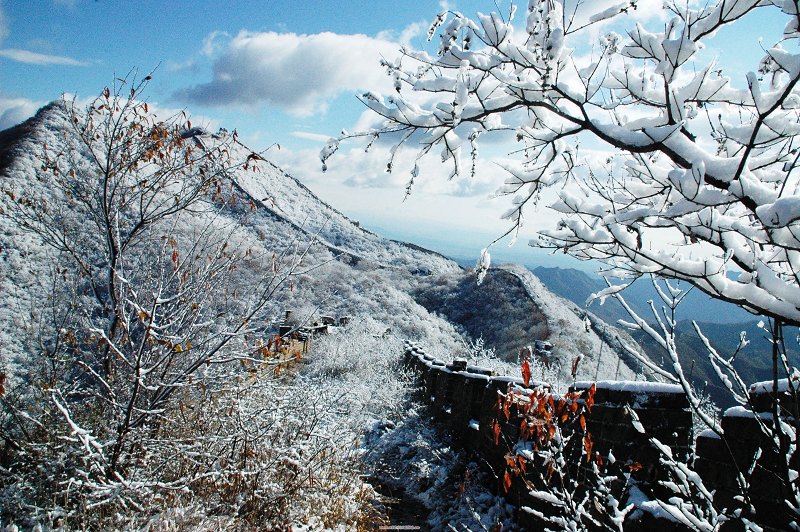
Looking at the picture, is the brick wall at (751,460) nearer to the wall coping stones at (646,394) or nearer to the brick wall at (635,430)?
the brick wall at (635,430)

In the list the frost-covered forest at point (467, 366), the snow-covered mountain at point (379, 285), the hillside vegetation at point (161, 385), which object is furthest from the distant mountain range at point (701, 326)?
the hillside vegetation at point (161, 385)

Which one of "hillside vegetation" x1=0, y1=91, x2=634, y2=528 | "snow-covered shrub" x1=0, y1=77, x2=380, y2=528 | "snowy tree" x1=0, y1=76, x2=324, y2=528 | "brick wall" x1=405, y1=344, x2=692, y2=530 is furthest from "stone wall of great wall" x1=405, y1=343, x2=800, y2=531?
"snowy tree" x1=0, y1=76, x2=324, y2=528

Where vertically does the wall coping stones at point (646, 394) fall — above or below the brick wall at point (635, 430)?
above

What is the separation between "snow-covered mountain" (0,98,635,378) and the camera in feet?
57.2

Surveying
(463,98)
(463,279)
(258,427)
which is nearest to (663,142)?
(463,98)

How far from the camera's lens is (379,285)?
88.5ft

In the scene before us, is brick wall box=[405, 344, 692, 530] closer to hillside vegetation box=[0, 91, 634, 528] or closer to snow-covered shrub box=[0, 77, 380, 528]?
hillside vegetation box=[0, 91, 634, 528]

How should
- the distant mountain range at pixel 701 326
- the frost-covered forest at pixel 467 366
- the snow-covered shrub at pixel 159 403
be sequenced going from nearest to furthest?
the frost-covered forest at pixel 467 366 → the snow-covered shrub at pixel 159 403 → the distant mountain range at pixel 701 326

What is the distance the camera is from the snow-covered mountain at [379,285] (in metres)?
17.4

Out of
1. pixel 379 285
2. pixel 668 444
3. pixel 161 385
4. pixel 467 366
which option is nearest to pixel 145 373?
pixel 161 385

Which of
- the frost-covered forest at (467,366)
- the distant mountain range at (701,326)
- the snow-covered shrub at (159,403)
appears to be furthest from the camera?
the distant mountain range at (701,326)

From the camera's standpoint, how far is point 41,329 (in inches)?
169

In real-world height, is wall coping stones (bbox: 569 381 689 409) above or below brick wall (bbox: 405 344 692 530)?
above

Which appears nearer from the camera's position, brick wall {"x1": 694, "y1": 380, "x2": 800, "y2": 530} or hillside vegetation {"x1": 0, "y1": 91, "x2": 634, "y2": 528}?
brick wall {"x1": 694, "y1": 380, "x2": 800, "y2": 530}
